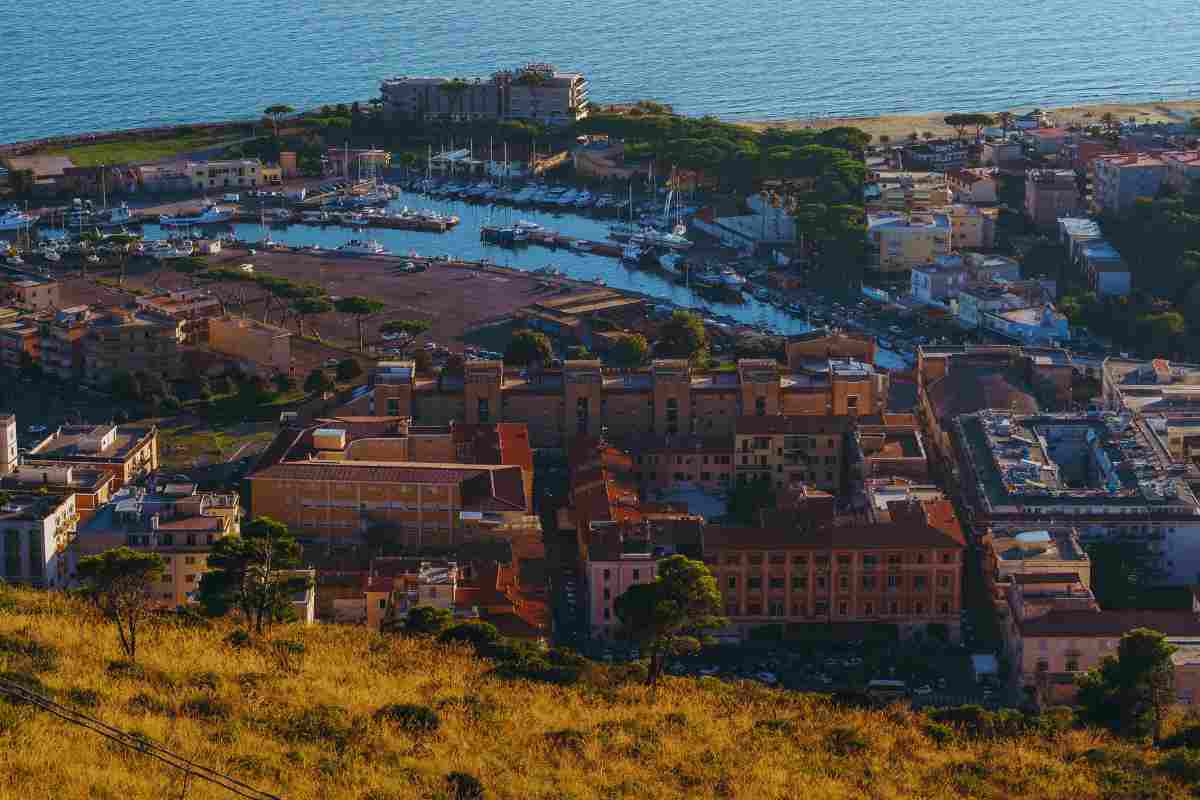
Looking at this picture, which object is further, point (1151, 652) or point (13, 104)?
point (13, 104)

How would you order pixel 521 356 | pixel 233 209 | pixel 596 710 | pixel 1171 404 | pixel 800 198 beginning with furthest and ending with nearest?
pixel 233 209, pixel 800 198, pixel 521 356, pixel 1171 404, pixel 596 710

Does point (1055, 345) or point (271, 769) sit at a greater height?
point (271, 769)

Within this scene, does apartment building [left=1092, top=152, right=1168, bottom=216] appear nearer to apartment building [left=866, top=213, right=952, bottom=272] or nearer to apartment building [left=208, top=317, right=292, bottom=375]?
apartment building [left=866, top=213, right=952, bottom=272]

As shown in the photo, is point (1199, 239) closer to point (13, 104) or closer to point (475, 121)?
point (475, 121)

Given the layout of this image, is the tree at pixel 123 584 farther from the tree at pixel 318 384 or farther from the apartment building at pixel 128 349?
the apartment building at pixel 128 349

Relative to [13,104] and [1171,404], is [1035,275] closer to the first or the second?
[1171,404]

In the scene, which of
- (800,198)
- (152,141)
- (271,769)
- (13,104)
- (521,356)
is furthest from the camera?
(13,104)

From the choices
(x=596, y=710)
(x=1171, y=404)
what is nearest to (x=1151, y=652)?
(x=596, y=710)
